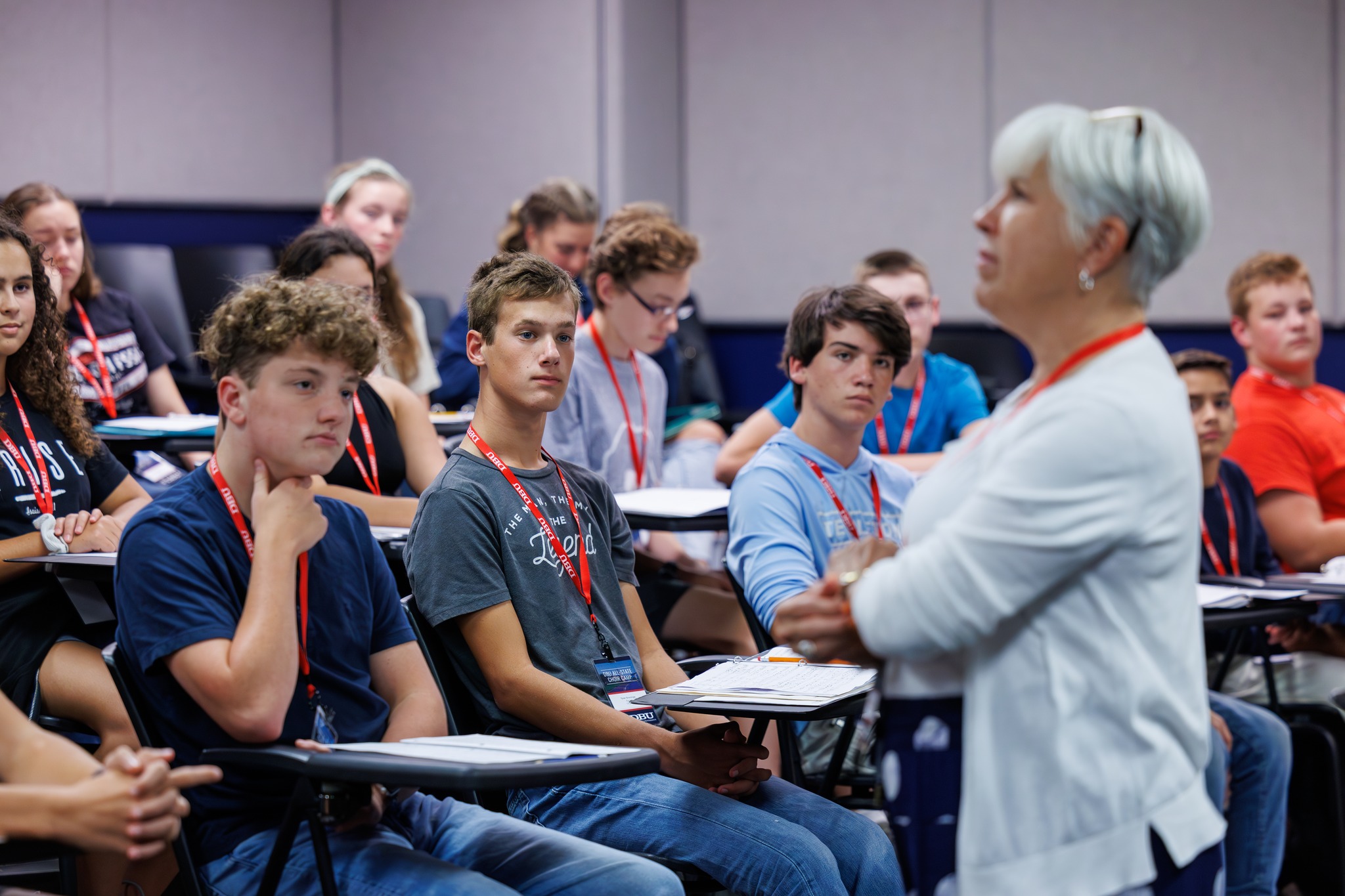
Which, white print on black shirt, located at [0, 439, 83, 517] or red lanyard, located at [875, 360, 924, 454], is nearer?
white print on black shirt, located at [0, 439, 83, 517]

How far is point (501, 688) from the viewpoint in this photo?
1924 mm

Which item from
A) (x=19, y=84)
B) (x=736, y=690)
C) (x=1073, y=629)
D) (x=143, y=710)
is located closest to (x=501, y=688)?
(x=736, y=690)

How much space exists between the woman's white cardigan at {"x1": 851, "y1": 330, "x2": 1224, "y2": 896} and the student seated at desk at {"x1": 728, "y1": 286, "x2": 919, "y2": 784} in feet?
3.60

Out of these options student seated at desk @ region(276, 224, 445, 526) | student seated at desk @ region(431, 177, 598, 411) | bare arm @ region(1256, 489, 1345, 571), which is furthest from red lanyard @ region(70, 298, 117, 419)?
bare arm @ region(1256, 489, 1345, 571)

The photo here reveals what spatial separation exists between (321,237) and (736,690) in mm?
1952

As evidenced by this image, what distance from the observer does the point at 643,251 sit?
346cm

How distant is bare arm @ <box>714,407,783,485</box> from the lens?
11.2ft

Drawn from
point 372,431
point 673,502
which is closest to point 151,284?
point 372,431

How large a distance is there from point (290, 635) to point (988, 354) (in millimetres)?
4626

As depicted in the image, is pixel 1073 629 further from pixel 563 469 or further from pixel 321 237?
pixel 321 237

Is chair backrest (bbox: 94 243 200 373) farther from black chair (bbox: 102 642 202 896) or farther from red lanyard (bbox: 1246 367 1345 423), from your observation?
red lanyard (bbox: 1246 367 1345 423)

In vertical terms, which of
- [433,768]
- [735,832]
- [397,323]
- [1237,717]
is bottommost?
[1237,717]

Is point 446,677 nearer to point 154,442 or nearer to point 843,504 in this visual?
point 843,504

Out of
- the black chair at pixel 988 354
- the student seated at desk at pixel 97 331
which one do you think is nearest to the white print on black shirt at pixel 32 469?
the student seated at desk at pixel 97 331
